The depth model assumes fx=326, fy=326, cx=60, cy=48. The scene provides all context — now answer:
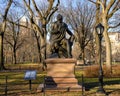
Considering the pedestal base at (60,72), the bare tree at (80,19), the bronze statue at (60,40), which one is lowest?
the pedestal base at (60,72)

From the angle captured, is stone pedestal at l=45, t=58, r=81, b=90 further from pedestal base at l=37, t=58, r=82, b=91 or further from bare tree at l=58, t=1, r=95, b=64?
bare tree at l=58, t=1, r=95, b=64

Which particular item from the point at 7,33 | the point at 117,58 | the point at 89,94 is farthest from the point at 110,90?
the point at 117,58

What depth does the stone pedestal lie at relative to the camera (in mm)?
17266

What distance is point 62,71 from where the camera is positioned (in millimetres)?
17453

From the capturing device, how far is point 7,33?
77750 millimetres

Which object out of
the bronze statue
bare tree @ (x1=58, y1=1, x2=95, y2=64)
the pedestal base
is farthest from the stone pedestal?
bare tree @ (x1=58, y1=1, x2=95, y2=64)

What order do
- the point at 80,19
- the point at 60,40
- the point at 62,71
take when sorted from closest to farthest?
the point at 62,71, the point at 60,40, the point at 80,19

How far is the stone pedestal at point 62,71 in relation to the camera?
17.3 metres

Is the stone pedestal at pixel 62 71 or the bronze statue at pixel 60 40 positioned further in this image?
the bronze statue at pixel 60 40

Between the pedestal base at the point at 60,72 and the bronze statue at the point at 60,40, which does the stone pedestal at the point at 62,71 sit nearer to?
the pedestal base at the point at 60,72

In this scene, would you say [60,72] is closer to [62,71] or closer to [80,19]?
[62,71]

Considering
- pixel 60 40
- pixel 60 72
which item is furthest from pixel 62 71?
pixel 60 40

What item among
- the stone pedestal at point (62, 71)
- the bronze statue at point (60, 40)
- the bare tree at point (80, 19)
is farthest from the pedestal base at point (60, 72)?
the bare tree at point (80, 19)

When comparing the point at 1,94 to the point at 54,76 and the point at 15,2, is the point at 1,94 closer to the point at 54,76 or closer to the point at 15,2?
the point at 54,76
